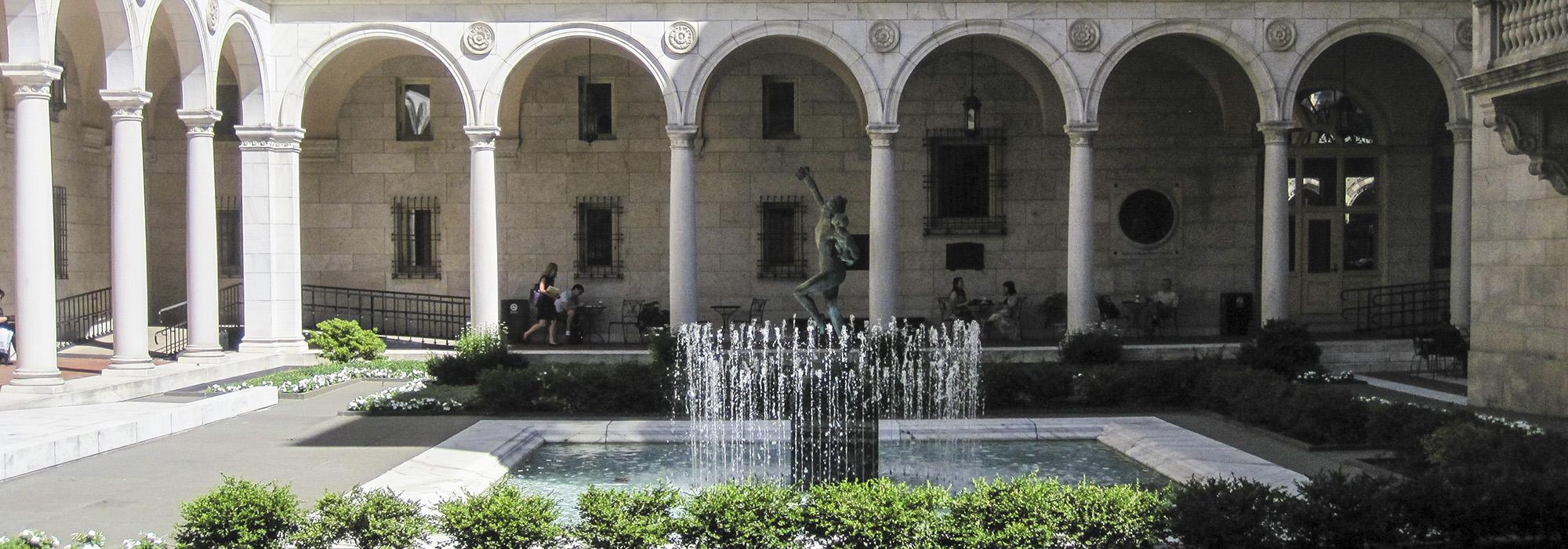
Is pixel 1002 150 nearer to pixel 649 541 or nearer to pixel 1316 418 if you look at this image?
pixel 1316 418

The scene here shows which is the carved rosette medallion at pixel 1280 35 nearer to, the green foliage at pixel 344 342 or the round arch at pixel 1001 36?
the round arch at pixel 1001 36

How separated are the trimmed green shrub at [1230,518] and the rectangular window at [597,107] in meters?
18.0

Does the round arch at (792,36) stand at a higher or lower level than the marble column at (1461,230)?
higher

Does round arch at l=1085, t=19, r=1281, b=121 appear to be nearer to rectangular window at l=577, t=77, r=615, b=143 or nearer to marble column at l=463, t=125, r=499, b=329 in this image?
rectangular window at l=577, t=77, r=615, b=143

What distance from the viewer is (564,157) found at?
24.3 metres

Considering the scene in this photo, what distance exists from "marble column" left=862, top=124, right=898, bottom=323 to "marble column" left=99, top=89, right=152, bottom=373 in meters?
10.6

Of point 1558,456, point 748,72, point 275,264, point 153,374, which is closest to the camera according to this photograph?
point 1558,456

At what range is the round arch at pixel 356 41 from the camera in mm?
19891

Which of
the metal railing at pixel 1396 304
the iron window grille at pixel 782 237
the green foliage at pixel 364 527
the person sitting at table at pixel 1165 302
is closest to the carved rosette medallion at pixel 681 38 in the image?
the iron window grille at pixel 782 237

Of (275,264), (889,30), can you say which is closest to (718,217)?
(889,30)

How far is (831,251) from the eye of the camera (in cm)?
1206

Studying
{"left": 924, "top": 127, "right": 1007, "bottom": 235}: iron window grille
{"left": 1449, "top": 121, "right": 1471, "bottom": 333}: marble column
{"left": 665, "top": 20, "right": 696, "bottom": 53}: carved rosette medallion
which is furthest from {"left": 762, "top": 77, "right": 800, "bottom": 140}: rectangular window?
{"left": 1449, "top": 121, "right": 1471, "bottom": 333}: marble column

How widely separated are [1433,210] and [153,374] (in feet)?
73.6

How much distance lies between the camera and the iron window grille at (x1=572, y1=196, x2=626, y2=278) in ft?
80.2
